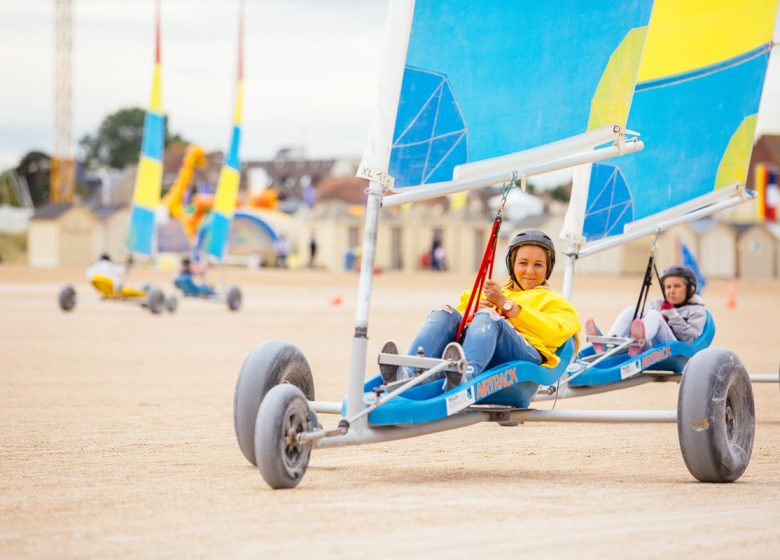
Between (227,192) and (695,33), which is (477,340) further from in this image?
(227,192)

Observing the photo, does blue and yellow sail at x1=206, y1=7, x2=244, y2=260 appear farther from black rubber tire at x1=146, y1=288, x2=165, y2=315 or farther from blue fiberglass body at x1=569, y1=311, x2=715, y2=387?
blue fiberglass body at x1=569, y1=311, x2=715, y2=387

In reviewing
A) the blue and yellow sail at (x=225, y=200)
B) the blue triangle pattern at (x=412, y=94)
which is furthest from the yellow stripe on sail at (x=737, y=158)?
the blue and yellow sail at (x=225, y=200)

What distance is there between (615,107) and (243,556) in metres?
4.32

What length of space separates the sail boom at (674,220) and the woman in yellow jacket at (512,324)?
258 cm

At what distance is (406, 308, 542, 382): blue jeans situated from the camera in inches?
291

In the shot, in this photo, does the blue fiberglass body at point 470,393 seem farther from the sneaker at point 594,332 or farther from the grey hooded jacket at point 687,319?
the grey hooded jacket at point 687,319

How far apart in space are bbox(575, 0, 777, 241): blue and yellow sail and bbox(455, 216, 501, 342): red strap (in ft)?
12.2

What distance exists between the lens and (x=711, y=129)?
1243 cm

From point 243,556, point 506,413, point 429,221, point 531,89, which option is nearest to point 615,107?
point 531,89

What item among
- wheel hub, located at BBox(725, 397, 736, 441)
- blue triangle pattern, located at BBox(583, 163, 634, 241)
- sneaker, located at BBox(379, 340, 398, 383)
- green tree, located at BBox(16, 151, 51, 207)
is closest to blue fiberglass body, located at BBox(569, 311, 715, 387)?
blue triangle pattern, located at BBox(583, 163, 634, 241)

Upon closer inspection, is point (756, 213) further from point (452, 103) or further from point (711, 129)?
point (452, 103)

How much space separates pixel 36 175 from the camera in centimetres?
12119

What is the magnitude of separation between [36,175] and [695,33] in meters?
114

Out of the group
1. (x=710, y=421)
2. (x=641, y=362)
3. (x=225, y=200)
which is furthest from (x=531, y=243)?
(x=225, y=200)
